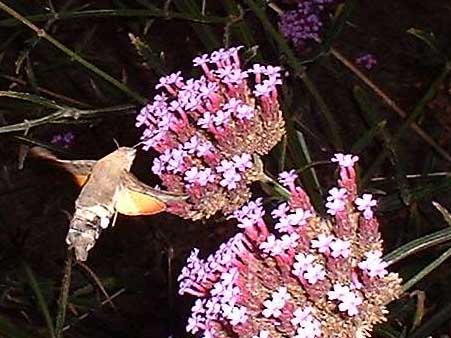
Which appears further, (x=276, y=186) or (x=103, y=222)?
(x=276, y=186)

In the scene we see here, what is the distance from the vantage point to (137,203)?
1402 mm

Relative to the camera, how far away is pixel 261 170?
1526mm

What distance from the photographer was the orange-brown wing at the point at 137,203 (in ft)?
4.53

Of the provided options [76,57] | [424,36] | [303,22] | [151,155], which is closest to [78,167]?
[76,57]

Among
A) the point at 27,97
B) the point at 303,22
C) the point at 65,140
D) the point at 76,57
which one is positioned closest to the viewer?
the point at 27,97

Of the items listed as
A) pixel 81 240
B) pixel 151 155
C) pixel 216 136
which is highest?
pixel 216 136

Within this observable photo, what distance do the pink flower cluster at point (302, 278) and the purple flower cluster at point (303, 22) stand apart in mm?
1142

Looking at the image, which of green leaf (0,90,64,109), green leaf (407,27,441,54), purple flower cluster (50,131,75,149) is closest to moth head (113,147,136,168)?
green leaf (0,90,64,109)

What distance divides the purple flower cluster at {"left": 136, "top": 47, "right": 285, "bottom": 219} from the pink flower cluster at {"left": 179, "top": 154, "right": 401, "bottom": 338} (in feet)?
0.40

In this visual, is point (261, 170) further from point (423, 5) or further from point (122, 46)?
point (423, 5)

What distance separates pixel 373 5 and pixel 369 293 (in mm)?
2812

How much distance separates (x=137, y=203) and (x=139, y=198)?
0.01m

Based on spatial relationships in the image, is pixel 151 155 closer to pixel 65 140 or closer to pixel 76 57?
pixel 65 140

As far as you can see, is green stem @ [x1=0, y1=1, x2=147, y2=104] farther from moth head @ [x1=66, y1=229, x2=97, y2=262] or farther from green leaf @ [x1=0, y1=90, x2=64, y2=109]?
moth head @ [x1=66, y1=229, x2=97, y2=262]
